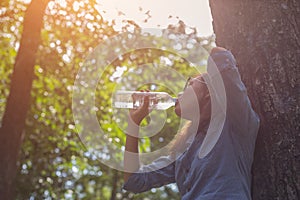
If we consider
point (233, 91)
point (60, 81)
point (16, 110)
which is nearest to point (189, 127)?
point (233, 91)

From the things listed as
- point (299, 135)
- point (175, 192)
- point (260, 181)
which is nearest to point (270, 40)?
point (299, 135)

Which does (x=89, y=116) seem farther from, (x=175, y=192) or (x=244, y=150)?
(x=244, y=150)

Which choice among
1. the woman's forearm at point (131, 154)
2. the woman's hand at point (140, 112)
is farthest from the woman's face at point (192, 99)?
the woman's forearm at point (131, 154)

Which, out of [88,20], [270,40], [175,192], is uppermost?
[88,20]

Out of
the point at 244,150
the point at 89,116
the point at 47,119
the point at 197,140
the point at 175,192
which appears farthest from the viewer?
the point at 175,192

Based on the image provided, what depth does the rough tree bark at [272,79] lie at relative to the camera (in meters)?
2.83

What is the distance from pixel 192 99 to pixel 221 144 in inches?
16.8

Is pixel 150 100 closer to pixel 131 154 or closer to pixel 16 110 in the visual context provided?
pixel 131 154

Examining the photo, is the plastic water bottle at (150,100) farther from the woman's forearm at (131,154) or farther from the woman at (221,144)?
the woman at (221,144)

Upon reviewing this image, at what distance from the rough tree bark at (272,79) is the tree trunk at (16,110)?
2.49m

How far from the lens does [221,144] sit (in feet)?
10.0

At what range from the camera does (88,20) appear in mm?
11156

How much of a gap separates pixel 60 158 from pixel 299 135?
1183cm

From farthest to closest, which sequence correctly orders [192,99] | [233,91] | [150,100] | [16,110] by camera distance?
[16,110] < [150,100] < [192,99] < [233,91]
